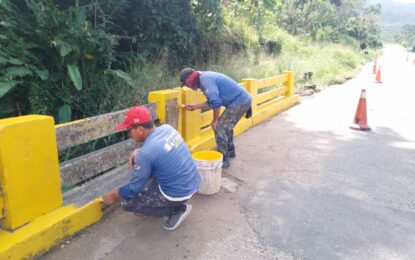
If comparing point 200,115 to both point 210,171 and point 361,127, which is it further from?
point 361,127

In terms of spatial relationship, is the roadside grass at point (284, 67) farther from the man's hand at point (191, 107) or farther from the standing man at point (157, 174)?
the standing man at point (157, 174)

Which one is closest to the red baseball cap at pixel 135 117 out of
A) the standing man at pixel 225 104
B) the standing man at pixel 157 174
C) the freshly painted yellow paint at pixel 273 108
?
the standing man at pixel 157 174

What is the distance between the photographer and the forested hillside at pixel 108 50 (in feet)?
16.2

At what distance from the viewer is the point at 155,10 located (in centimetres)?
714

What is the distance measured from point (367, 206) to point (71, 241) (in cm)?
320

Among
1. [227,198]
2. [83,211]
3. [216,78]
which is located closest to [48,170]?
[83,211]

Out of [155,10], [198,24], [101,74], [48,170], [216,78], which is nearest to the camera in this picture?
[48,170]

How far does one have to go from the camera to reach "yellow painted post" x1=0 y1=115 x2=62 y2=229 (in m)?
2.75

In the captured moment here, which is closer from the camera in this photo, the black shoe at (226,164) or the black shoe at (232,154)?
the black shoe at (226,164)

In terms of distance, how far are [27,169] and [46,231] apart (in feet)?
1.88

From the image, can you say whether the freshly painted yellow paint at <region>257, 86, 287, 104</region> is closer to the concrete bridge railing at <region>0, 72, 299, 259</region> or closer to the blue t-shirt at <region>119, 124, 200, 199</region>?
the concrete bridge railing at <region>0, 72, 299, 259</region>

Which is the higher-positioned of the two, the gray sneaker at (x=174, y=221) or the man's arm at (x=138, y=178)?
the man's arm at (x=138, y=178)

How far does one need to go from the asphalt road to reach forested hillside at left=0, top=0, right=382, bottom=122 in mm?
2304

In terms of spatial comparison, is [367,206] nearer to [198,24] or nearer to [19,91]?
[19,91]
